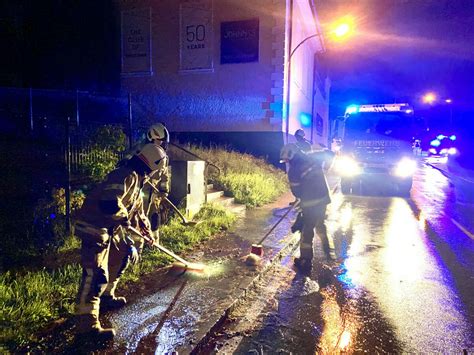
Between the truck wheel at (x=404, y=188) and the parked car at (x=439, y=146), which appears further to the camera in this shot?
the parked car at (x=439, y=146)

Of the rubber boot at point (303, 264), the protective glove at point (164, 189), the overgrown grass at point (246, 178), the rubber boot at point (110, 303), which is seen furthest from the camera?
the overgrown grass at point (246, 178)

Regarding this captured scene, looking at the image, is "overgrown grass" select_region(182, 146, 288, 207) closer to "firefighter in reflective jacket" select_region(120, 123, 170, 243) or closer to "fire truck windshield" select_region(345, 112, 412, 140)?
"fire truck windshield" select_region(345, 112, 412, 140)

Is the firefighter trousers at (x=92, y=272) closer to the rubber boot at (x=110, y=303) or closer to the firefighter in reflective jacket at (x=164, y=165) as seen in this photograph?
the rubber boot at (x=110, y=303)

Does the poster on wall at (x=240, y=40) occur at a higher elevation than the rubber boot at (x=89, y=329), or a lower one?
higher

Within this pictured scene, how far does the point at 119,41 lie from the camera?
1588 cm

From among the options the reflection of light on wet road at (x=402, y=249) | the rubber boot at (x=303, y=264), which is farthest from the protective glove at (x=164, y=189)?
the reflection of light on wet road at (x=402, y=249)

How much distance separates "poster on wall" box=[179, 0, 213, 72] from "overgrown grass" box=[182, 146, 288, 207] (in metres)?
4.81

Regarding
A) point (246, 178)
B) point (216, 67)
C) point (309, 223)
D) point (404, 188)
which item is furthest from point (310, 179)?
point (216, 67)

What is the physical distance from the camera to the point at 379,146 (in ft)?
40.5

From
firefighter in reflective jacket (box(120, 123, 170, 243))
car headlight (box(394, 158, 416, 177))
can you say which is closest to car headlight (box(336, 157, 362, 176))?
car headlight (box(394, 158, 416, 177))

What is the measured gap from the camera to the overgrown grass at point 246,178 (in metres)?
9.72

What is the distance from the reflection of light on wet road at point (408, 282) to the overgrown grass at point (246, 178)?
307cm

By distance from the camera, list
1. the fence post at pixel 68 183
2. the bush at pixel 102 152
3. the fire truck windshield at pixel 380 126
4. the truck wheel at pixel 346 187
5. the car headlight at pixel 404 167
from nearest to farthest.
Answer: the fence post at pixel 68 183
the bush at pixel 102 152
the car headlight at pixel 404 167
the fire truck windshield at pixel 380 126
the truck wheel at pixel 346 187

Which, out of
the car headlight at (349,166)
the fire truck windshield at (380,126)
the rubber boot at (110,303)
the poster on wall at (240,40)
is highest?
the poster on wall at (240,40)
